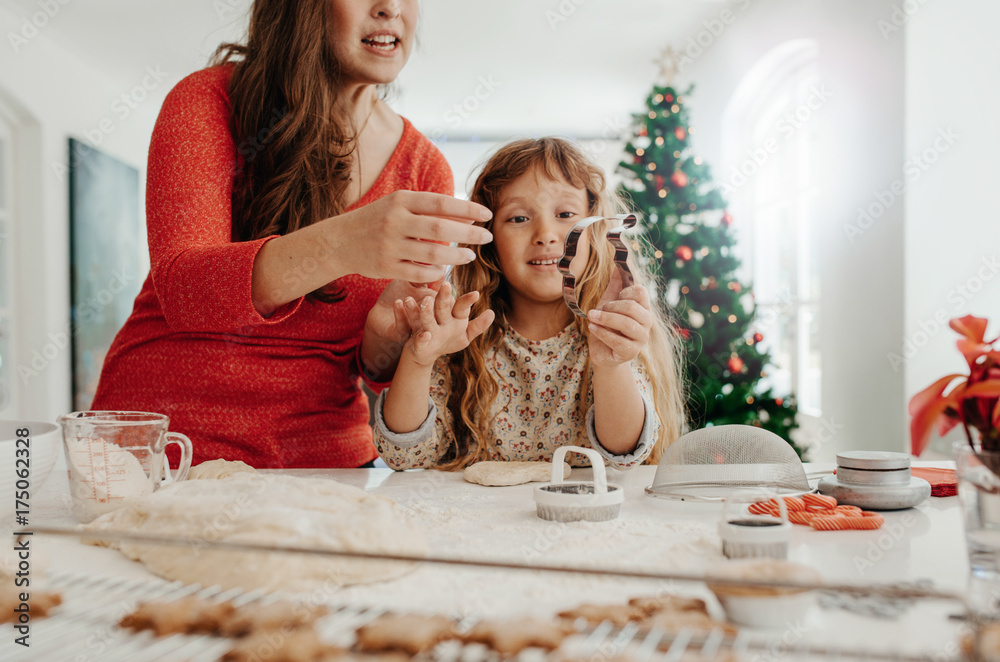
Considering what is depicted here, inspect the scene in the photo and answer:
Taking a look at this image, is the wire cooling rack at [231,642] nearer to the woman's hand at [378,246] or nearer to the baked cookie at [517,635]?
the baked cookie at [517,635]

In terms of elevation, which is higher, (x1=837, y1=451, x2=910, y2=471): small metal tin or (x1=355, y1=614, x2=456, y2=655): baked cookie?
(x1=837, y1=451, x2=910, y2=471): small metal tin

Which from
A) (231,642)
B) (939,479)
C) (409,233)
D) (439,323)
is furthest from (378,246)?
(939,479)

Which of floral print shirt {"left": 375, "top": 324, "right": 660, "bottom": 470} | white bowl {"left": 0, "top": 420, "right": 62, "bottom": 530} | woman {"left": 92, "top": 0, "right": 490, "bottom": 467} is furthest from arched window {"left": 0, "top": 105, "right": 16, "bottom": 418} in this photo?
white bowl {"left": 0, "top": 420, "right": 62, "bottom": 530}

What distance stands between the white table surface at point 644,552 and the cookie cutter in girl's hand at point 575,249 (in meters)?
0.31

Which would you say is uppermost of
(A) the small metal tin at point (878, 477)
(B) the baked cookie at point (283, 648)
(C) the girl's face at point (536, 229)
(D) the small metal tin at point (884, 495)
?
(C) the girl's face at point (536, 229)

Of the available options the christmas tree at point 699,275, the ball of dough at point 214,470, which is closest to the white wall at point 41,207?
the christmas tree at point 699,275

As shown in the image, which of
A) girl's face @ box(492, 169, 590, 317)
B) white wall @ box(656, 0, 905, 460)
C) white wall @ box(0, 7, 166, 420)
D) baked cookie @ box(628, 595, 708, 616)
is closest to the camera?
baked cookie @ box(628, 595, 708, 616)

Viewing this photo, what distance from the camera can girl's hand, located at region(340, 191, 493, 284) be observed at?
879 millimetres

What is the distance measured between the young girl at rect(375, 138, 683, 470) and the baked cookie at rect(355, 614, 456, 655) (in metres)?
0.76

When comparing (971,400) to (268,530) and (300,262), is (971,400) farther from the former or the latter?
Answer: (300,262)

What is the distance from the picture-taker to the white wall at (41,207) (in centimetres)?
430

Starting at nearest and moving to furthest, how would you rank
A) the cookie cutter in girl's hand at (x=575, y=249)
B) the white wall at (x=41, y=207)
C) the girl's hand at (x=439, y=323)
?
the cookie cutter in girl's hand at (x=575, y=249) < the girl's hand at (x=439, y=323) < the white wall at (x=41, y=207)

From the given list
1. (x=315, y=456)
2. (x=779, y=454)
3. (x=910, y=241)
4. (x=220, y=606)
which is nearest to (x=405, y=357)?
(x=315, y=456)

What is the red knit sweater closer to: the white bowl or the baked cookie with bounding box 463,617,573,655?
the white bowl
